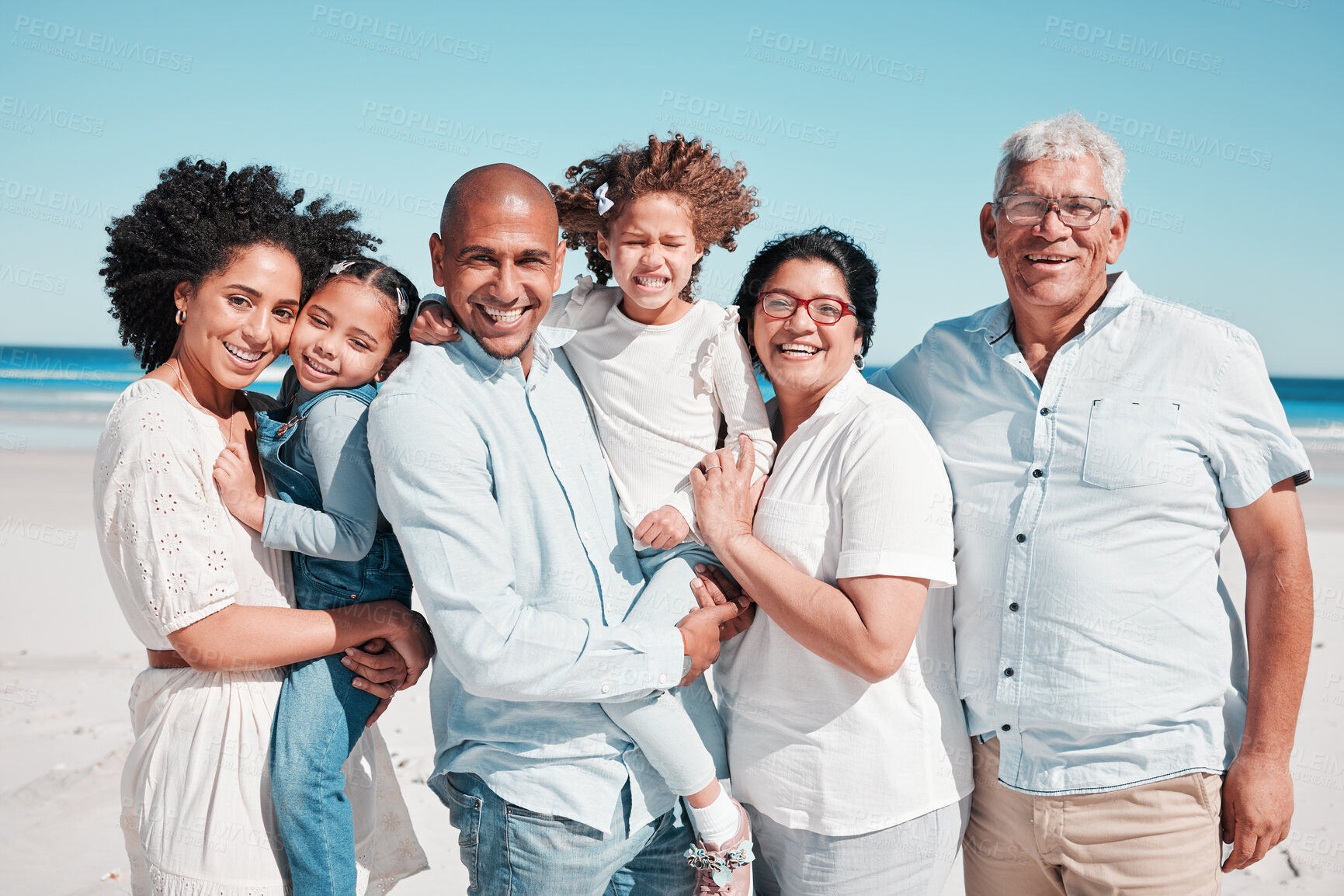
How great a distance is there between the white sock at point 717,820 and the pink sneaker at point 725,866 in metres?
0.02

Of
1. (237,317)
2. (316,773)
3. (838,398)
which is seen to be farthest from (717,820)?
(237,317)

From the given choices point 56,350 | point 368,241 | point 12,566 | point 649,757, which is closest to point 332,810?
point 649,757

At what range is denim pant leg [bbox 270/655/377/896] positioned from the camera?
7.68 ft

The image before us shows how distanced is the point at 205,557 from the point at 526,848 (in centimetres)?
111

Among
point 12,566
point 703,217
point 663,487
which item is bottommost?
point 12,566

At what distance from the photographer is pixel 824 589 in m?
2.34

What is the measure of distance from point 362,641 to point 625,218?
67.2 inches

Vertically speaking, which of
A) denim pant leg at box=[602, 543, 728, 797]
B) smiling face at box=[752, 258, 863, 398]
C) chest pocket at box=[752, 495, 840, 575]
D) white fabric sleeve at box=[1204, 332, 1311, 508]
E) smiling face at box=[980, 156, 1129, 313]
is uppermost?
smiling face at box=[980, 156, 1129, 313]

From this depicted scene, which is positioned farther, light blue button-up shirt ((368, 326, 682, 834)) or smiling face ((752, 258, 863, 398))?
smiling face ((752, 258, 863, 398))

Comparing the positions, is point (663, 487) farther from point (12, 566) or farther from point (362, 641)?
point (12, 566)

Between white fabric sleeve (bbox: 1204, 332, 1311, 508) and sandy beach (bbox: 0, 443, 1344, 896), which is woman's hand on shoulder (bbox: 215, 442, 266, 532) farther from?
sandy beach (bbox: 0, 443, 1344, 896)

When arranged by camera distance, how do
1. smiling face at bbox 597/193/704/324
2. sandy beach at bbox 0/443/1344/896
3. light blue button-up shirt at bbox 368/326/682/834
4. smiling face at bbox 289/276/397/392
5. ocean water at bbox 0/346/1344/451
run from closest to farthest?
1. light blue button-up shirt at bbox 368/326/682/834
2. smiling face at bbox 289/276/397/392
3. smiling face at bbox 597/193/704/324
4. sandy beach at bbox 0/443/1344/896
5. ocean water at bbox 0/346/1344/451

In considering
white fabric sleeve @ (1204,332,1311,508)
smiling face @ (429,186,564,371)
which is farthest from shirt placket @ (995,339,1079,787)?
smiling face @ (429,186,564,371)

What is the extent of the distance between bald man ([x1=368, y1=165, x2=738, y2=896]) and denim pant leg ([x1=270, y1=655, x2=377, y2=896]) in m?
0.28
